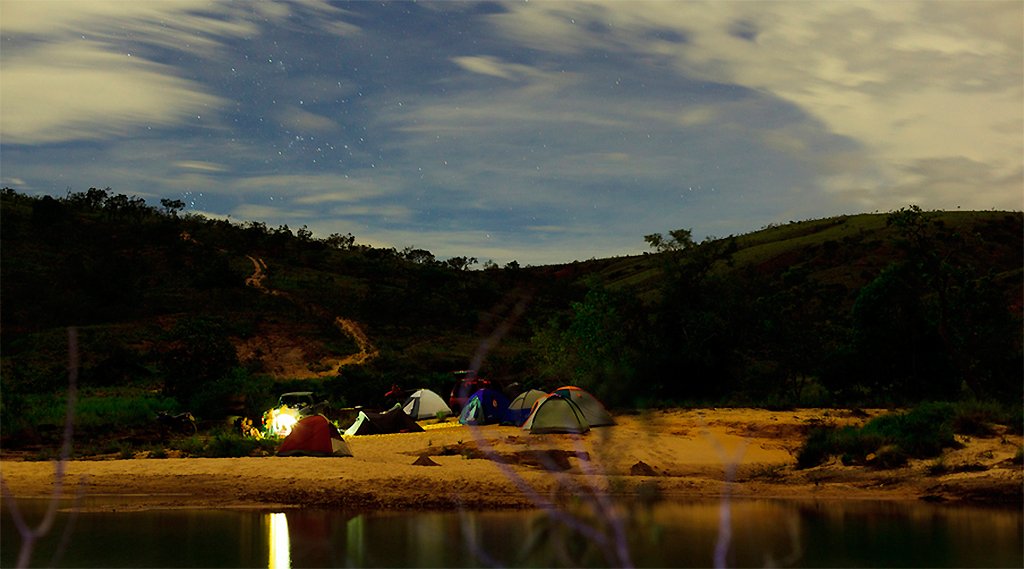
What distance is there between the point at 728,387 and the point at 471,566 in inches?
1022

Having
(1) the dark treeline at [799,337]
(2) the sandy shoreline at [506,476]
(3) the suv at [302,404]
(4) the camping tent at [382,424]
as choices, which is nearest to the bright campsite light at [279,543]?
(2) the sandy shoreline at [506,476]

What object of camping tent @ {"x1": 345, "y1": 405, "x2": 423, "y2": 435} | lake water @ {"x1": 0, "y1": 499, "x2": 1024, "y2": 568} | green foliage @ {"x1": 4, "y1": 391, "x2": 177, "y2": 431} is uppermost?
green foliage @ {"x1": 4, "y1": 391, "x2": 177, "y2": 431}

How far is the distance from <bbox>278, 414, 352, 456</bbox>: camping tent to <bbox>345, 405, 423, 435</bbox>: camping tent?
7.95 meters

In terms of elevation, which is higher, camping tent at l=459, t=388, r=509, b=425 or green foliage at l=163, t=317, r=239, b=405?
green foliage at l=163, t=317, r=239, b=405

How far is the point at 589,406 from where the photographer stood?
107 ft

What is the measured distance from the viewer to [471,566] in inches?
625

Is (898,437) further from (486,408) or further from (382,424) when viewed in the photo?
(382,424)

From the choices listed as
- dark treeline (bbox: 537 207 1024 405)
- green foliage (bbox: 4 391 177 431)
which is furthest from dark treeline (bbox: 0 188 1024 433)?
green foliage (bbox: 4 391 177 431)

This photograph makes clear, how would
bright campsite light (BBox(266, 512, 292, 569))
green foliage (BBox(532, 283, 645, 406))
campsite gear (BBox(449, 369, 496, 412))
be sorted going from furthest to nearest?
green foliage (BBox(532, 283, 645, 406))
campsite gear (BBox(449, 369, 496, 412))
bright campsite light (BBox(266, 512, 292, 569))

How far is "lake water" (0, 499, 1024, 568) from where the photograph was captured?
15.9 m

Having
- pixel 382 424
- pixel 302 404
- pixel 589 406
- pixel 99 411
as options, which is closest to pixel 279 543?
pixel 589 406

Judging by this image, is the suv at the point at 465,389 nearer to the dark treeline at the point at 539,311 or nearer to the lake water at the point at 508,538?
the dark treeline at the point at 539,311

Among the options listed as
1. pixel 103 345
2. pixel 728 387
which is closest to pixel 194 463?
pixel 728 387

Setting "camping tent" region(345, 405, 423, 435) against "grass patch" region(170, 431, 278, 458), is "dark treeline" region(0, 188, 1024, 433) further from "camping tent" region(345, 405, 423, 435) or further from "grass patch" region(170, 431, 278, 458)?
"grass patch" region(170, 431, 278, 458)
